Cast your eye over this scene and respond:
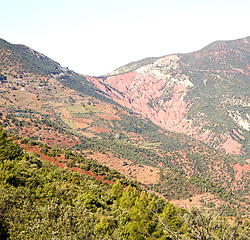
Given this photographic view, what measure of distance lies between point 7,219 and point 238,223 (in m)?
18.4

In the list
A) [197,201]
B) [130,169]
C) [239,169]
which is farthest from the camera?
[239,169]

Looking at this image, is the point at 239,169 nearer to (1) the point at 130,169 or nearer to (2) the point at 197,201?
(2) the point at 197,201

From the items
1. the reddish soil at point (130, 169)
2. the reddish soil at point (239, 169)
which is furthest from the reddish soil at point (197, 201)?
the reddish soil at point (239, 169)

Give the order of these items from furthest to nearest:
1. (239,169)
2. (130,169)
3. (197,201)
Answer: (239,169) → (130,169) → (197,201)

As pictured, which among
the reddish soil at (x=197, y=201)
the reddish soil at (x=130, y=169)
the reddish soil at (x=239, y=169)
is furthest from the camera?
the reddish soil at (x=239, y=169)

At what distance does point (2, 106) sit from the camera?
7751 inches

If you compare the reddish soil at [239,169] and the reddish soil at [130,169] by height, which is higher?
the reddish soil at [130,169]

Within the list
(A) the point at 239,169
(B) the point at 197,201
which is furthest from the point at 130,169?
(A) the point at 239,169

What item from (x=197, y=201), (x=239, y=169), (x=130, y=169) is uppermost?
(x=130, y=169)

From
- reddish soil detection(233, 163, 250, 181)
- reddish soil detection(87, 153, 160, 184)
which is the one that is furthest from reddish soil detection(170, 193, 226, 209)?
reddish soil detection(233, 163, 250, 181)

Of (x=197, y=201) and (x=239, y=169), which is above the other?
(x=197, y=201)

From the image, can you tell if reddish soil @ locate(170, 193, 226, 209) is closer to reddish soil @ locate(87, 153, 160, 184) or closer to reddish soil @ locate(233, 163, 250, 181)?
reddish soil @ locate(87, 153, 160, 184)

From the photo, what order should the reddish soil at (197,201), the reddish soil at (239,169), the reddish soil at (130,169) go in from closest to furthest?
the reddish soil at (197,201) → the reddish soil at (130,169) → the reddish soil at (239,169)

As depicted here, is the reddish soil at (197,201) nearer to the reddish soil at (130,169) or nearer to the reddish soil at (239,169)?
the reddish soil at (130,169)
